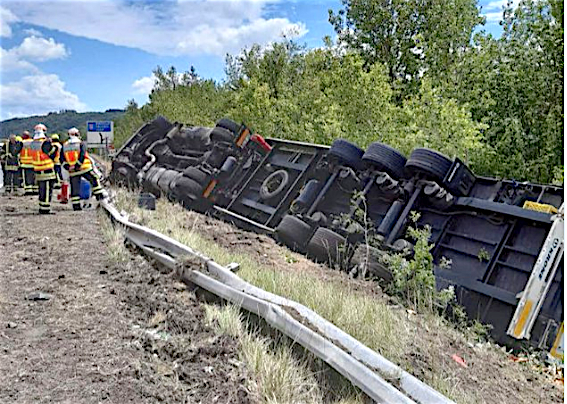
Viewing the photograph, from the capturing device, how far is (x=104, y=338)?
3.42 meters

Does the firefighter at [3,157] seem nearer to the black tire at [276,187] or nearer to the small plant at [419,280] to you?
the black tire at [276,187]

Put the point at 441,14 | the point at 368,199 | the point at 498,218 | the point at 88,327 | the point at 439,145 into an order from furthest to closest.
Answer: the point at 441,14 < the point at 439,145 < the point at 368,199 < the point at 498,218 < the point at 88,327

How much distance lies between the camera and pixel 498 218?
20.3 ft

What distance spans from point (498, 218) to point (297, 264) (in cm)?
247

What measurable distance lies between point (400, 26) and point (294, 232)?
86.2 feet

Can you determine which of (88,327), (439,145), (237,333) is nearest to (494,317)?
(237,333)

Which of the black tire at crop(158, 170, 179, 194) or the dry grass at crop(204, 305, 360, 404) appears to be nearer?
the dry grass at crop(204, 305, 360, 404)

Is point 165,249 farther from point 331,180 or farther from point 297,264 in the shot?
point 331,180

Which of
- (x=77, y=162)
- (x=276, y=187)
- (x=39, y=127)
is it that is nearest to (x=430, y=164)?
(x=276, y=187)

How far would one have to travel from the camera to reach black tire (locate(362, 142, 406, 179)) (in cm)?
746

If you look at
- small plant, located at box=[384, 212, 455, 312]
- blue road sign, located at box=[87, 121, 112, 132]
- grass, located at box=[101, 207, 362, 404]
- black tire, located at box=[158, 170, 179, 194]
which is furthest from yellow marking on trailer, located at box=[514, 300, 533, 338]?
blue road sign, located at box=[87, 121, 112, 132]

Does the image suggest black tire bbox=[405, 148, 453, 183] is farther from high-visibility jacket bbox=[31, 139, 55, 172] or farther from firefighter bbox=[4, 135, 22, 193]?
firefighter bbox=[4, 135, 22, 193]

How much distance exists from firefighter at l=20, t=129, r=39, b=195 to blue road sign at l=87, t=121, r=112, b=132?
12.2 metres

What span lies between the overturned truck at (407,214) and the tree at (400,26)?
68.0 ft
